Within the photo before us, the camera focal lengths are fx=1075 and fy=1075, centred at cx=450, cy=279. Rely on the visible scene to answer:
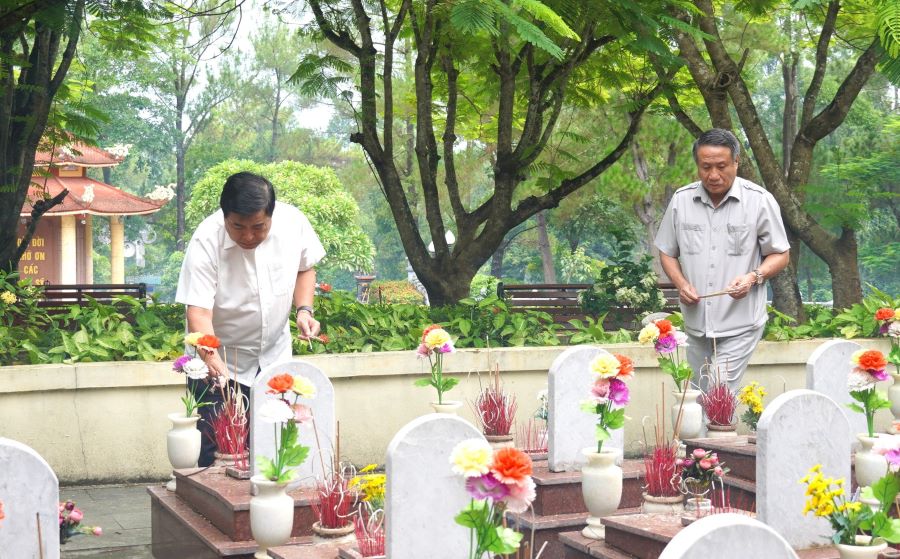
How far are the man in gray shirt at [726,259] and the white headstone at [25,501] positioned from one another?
3.55 m

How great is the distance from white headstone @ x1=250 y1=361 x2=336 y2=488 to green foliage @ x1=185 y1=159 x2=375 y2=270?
33473 mm

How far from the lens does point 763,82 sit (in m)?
53.6

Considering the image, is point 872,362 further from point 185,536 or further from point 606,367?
point 185,536

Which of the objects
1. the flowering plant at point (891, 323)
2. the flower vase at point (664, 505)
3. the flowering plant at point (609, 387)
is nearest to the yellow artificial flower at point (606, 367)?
the flowering plant at point (609, 387)

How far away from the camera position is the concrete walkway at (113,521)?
6.05 meters

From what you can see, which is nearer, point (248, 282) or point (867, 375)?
point (867, 375)

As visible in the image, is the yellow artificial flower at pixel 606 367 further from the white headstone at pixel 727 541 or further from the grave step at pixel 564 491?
the white headstone at pixel 727 541

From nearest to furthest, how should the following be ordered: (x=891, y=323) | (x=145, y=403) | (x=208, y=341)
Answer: (x=208, y=341) < (x=891, y=323) < (x=145, y=403)

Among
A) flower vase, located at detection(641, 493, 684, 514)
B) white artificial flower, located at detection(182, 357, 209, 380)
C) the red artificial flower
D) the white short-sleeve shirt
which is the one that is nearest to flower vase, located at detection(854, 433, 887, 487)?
flower vase, located at detection(641, 493, 684, 514)

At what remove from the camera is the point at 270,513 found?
4.13 m

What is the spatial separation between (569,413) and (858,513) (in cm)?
201

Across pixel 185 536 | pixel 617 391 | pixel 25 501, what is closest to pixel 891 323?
pixel 617 391

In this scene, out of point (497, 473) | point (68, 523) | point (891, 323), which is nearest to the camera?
point (497, 473)

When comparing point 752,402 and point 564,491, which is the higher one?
point 752,402
